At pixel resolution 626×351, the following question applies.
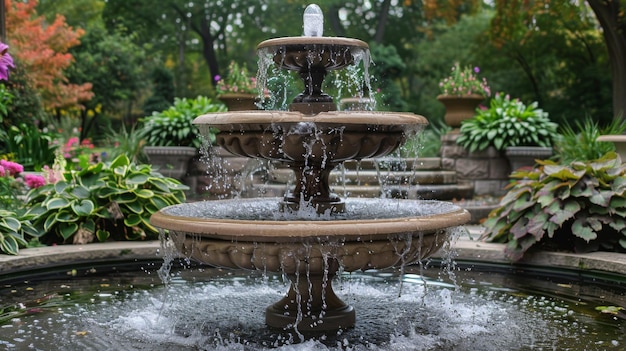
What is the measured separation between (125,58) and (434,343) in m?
22.3

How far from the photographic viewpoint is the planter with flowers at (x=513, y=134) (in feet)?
34.8

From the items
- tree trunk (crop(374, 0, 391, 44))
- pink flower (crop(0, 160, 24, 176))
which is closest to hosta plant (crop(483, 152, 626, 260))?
pink flower (crop(0, 160, 24, 176))

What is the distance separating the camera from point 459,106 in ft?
39.3

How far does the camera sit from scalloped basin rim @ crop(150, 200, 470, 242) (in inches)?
135

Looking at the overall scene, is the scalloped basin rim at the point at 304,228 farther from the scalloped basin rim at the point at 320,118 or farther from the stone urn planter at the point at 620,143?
the stone urn planter at the point at 620,143

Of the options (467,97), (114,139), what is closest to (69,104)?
(114,139)

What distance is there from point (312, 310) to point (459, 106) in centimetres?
837

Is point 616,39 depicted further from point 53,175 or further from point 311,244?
point 311,244

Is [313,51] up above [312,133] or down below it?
above

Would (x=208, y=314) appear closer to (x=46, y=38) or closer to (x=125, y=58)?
(x=46, y=38)

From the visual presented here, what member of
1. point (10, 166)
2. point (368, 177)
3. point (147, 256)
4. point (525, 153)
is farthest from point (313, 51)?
point (525, 153)

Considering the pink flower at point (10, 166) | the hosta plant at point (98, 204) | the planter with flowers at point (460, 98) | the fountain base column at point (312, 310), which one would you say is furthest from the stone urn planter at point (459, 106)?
the fountain base column at point (312, 310)

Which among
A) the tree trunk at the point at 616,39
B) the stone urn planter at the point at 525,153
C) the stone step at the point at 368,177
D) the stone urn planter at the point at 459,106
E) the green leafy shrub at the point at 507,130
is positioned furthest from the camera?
the tree trunk at the point at 616,39

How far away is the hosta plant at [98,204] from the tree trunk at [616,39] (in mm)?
11605
